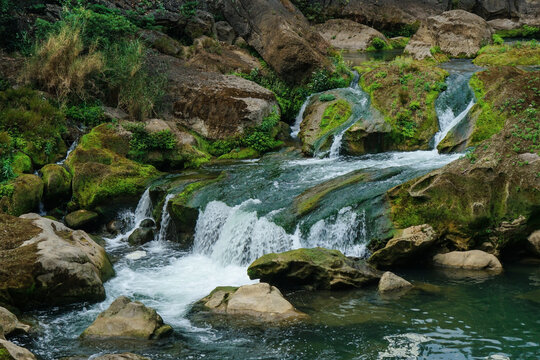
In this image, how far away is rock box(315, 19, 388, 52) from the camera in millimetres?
34469

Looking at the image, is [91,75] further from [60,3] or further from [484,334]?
[484,334]

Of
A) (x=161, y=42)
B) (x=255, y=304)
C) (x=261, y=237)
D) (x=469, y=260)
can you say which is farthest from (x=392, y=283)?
(x=161, y=42)

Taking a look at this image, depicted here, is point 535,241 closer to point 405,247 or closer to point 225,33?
point 405,247

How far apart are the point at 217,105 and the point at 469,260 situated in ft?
37.9

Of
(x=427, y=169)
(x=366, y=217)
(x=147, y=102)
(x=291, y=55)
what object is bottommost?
(x=366, y=217)

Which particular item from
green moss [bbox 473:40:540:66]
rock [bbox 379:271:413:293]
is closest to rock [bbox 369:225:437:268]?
rock [bbox 379:271:413:293]

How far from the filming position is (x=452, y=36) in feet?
85.5

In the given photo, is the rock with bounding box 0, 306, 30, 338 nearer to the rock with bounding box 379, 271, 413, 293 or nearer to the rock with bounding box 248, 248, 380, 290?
the rock with bounding box 248, 248, 380, 290

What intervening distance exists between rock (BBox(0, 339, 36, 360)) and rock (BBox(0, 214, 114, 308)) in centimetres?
305

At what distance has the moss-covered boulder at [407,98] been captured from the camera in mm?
17469

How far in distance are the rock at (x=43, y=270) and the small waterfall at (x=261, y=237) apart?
2996 millimetres

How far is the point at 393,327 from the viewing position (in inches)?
357

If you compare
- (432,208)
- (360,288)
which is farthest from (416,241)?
(360,288)

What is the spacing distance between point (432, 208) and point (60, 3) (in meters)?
19.3
